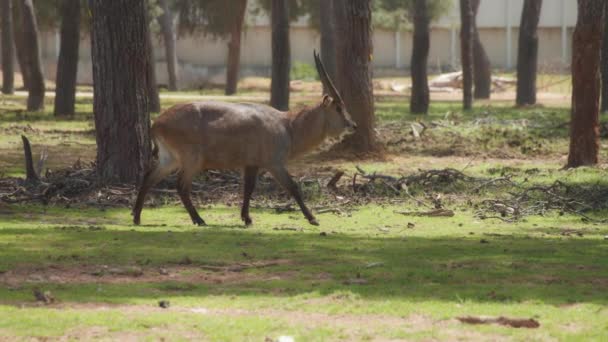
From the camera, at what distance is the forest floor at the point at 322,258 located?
771 centimetres

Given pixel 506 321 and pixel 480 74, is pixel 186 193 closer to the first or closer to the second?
pixel 506 321

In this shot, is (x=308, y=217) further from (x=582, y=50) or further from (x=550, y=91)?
(x=550, y=91)

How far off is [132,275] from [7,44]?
1200 inches

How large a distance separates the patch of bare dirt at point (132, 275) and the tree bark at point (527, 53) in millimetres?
27780

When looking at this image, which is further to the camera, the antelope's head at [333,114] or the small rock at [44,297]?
the antelope's head at [333,114]

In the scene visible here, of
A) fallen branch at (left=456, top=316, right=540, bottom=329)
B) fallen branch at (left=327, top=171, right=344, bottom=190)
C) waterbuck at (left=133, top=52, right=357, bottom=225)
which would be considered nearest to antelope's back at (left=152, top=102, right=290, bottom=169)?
A: waterbuck at (left=133, top=52, right=357, bottom=225)

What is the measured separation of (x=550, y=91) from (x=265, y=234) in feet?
115

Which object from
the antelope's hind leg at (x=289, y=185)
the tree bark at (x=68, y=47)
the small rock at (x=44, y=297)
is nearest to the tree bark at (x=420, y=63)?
the tree bark at (x=68, y=47)

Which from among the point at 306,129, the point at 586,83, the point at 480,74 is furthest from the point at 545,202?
the point at 480,74

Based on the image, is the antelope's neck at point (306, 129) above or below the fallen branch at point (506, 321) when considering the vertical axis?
above

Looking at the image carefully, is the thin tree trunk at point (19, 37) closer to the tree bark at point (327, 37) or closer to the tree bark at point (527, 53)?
the tree bark at point (327, 37)

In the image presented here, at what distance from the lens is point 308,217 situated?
1322 centimetres

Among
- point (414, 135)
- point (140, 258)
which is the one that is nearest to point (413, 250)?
point (140, 258)

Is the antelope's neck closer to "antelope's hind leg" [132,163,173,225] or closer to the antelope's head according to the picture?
the antelope's head
